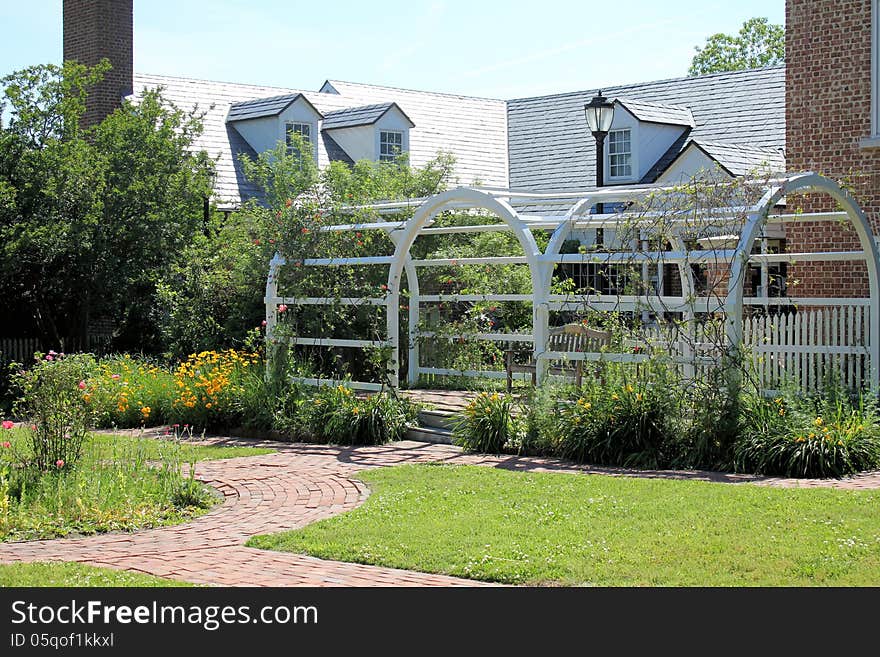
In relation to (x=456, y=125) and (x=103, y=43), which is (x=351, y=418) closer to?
(x=103, y=43)

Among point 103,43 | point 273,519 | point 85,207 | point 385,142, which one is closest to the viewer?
point 273,519

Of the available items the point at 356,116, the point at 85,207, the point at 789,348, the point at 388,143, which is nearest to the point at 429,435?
the point at 789,348

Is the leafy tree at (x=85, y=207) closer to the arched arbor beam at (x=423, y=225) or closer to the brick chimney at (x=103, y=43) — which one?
the brick chimney at (x=103, y=43)

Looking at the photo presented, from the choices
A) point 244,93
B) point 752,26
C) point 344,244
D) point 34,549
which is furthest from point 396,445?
point 752,26

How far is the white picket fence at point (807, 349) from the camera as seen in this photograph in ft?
37.6

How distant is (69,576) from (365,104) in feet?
87.2

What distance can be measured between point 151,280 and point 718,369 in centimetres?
1172

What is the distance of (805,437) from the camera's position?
10.0 m

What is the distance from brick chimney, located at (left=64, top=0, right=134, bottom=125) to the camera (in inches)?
1006

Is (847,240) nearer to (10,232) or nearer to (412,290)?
(412,290)

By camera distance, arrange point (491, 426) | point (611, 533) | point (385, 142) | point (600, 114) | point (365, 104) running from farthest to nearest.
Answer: point (365, 104), point (385, 142), point (600, 114), point (491, 426), point (611, 533)

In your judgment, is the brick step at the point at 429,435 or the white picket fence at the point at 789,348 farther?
the brick step at the point at 429,435

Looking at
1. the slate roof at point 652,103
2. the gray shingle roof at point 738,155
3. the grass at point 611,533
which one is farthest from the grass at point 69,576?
the slate roof at point 652,103

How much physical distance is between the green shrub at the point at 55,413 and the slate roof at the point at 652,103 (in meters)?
19.3
